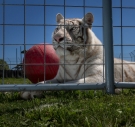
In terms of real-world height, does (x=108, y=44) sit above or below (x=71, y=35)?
below

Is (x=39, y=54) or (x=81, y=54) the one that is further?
(x=39, y=54)

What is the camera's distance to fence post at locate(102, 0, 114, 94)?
353 centimetres

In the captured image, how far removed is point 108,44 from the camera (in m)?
3.60

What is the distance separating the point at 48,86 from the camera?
3375mm

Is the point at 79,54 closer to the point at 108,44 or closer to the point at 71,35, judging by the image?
the point at 71,35

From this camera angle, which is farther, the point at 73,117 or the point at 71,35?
the point at 71,35

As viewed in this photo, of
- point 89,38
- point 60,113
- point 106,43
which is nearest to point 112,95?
point 106,43

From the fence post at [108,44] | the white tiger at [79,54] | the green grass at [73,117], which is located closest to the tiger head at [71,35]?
the white tiger at [79,54]

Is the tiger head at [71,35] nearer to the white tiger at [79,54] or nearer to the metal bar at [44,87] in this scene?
the white tiger at [79,54]

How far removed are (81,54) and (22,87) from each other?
75.5 inches

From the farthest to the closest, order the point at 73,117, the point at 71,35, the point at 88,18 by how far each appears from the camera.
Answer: the point at 88,18 → the point at 71,35 → the point at 73,117

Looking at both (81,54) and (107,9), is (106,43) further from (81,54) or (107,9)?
(81,54)

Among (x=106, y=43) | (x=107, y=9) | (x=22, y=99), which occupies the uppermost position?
(x=107, y=9)

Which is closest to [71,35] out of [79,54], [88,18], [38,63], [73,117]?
[79,54]
